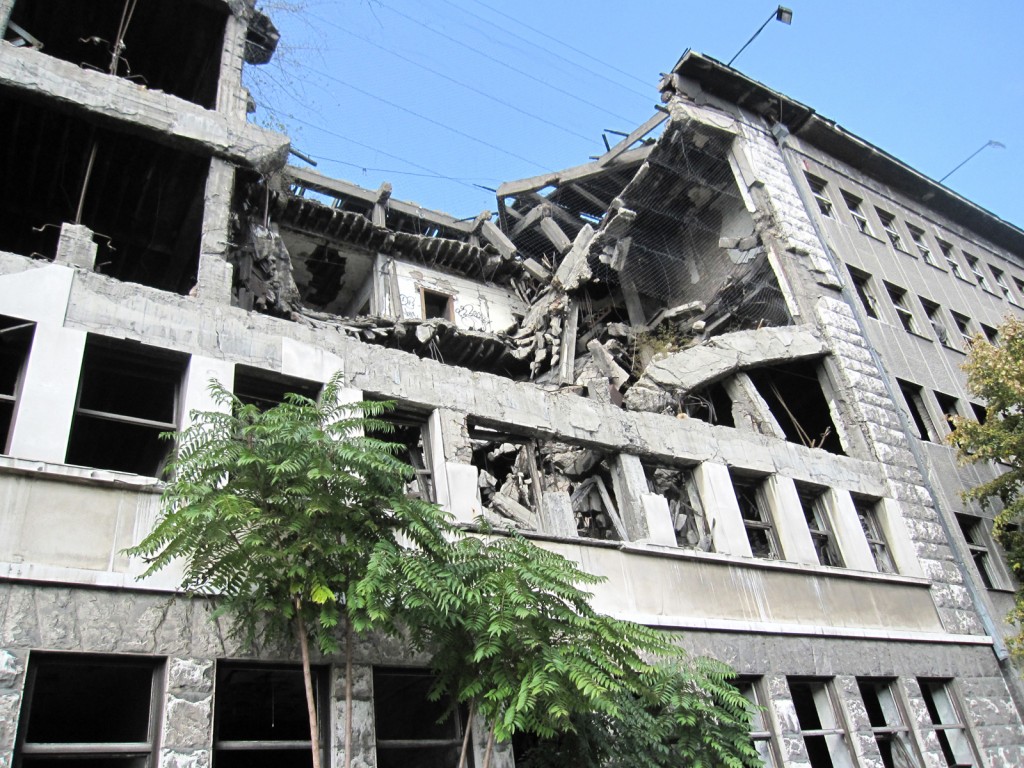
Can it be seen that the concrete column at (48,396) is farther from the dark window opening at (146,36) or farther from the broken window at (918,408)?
the broken window at (918,408)

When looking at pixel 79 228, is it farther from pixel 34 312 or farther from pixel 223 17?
pixel 223 17

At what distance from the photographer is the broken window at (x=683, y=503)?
535 inches

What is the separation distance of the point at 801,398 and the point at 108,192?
15.0 metres

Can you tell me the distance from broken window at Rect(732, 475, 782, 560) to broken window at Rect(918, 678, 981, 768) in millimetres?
3110

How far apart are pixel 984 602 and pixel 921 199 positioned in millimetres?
14407

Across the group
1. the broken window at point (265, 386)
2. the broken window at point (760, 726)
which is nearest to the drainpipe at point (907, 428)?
the broken window at point (760, 726)

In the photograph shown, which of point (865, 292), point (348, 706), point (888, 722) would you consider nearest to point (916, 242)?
point (865, 292)

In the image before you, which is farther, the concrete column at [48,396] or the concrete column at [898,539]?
the concrete column at [898,539]

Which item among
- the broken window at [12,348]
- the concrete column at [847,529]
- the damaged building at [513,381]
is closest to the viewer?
the damaged building at [513,381]

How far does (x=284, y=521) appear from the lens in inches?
288

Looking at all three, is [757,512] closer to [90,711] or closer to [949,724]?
[949,724]

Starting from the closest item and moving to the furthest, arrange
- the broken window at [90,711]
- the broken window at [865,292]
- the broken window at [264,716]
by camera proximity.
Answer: the broken window at [90,711]
the broken window at [264,716]
the broken window at [865,292]

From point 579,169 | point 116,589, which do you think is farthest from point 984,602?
point 116,589

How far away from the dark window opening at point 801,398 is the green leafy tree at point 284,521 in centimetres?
1198
